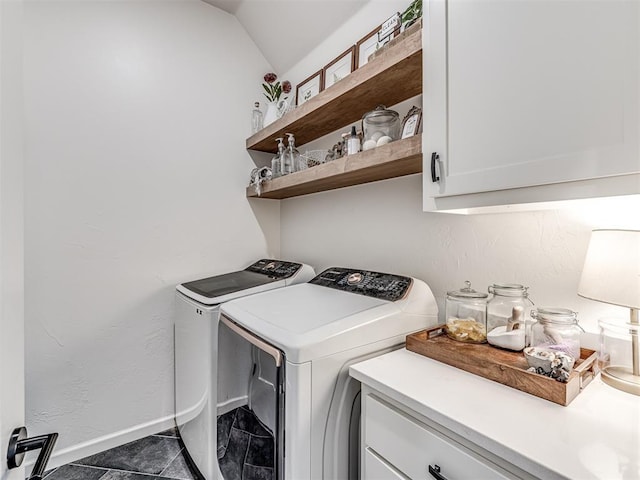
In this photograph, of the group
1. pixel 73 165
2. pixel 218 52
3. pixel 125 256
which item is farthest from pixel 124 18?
pixel 125 256

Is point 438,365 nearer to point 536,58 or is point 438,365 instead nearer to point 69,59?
point 536,58

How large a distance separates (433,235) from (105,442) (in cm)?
214

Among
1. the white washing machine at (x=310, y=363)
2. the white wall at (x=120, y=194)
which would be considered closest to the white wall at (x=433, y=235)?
the white washing machine at (x=310, y=363)

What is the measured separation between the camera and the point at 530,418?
27.2 inches

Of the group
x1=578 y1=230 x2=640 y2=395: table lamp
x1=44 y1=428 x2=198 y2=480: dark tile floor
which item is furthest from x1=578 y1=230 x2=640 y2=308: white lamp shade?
x1=44 y1=428 x2=198 y2=480: dark tile floor

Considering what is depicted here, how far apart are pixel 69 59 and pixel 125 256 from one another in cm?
110

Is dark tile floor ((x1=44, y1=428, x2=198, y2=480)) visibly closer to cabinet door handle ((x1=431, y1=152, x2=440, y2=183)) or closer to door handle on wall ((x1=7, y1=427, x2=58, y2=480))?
door handle on wall ((x1=7, y1=427, x2=58, y2=480))

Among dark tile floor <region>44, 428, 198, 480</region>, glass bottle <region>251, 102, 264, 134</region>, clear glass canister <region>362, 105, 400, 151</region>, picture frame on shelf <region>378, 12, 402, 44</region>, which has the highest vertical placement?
picture frame on shelf <region>378, 12, 402, 44</region>

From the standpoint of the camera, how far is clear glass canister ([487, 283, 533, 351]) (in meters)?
0.97

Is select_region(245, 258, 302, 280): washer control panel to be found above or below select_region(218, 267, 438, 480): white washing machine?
above

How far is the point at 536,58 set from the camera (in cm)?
77

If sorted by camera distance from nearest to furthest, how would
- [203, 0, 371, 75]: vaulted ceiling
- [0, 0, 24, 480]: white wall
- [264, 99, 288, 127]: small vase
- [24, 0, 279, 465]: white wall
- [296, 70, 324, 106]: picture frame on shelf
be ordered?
[0, 0, 24, 480]: white wall
[24, 0, 279, 465]: white wall
[203, 0, 371, 75]: vaulted ceiling
[296, 70, 324, 106]: picture frame on shelf
[264, 99, 288, 127]: small vase

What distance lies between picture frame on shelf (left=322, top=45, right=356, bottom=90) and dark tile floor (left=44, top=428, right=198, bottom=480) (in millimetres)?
2256

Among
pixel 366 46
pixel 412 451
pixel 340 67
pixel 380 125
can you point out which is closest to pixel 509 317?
Answer: pixel 412 451
